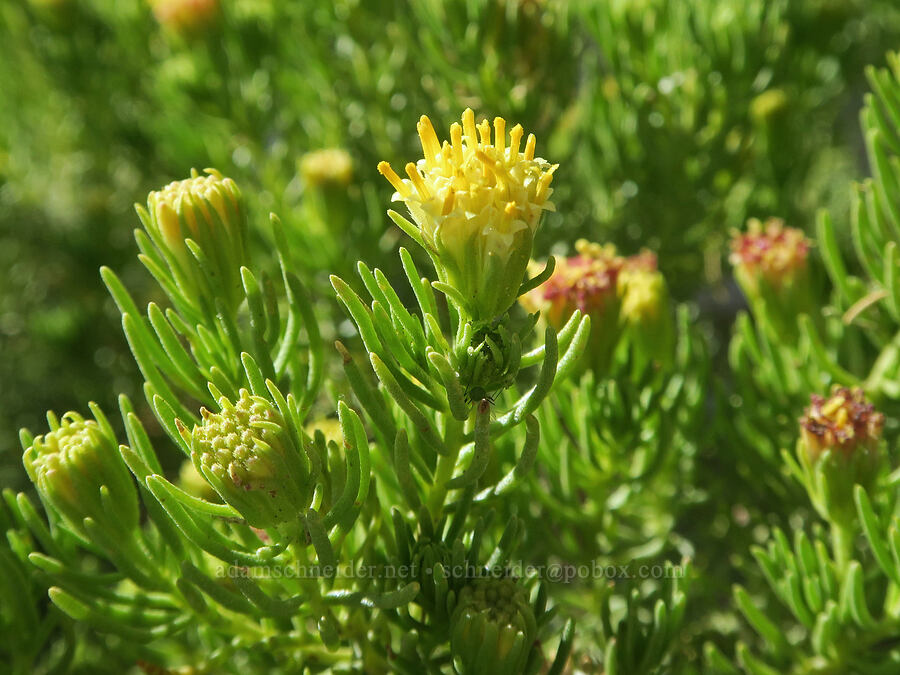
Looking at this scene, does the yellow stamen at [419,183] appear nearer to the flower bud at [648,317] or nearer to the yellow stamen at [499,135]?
the yellow stamen at [499,135]

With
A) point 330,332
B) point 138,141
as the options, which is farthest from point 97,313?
point 330,332

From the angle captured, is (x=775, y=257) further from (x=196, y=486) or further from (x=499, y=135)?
(x=196, y=486)

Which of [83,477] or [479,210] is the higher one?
[479,210]

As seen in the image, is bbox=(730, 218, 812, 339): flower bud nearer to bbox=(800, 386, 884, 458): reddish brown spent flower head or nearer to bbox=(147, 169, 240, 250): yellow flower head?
bbox=(800, 386, 884, 458): reddish brown spent flower head

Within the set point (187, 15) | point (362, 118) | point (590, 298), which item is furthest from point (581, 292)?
point (187, 15)

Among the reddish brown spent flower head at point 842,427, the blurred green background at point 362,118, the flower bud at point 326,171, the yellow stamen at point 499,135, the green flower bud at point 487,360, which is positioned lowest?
the green flower bud at point 487,360

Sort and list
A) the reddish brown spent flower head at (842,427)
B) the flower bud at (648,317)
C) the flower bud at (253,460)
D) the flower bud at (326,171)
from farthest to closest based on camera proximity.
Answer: the flower bud at (326,171) → the flower bud at (648,317) → the reddish brown spent flower head at (842,427) → the flower bud at (253,460)

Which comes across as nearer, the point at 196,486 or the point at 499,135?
the point at 499,135

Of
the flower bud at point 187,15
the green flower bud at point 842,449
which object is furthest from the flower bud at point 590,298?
the flower bud at point 187,15

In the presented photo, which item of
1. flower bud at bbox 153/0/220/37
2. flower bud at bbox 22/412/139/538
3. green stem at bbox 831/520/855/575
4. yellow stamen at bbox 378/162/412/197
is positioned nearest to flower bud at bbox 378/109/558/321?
yellow stamen at bbox 378/162/412/197
